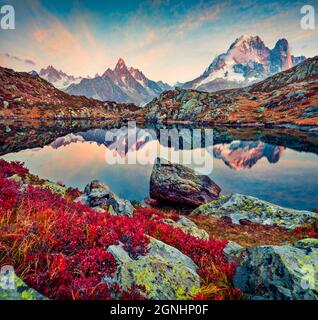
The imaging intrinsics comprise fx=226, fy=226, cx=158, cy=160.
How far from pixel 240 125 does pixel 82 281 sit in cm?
11617

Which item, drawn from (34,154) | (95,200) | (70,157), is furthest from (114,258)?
(34,154)

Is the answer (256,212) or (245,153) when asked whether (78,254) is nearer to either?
(256,212)

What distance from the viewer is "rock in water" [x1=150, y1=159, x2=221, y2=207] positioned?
2344 centimetres

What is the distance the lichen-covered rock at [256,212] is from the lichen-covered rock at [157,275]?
1197cm

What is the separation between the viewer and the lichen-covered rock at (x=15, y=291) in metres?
4.20

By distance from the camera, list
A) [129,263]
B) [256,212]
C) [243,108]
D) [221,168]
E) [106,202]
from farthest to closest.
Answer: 1. [243,108]
2. [221,168]
3. [256,212]
4. [106,202]
5. [129,263]

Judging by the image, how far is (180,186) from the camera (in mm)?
23734

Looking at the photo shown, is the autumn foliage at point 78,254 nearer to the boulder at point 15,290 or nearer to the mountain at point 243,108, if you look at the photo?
the boulder at point 15,290

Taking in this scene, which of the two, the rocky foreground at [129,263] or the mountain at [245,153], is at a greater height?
the mountain at [245,153]

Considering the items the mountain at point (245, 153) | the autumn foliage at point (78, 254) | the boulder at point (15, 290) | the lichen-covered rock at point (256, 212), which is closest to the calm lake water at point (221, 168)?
the mountain at point (245, 153)

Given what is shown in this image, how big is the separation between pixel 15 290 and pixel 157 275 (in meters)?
3.13

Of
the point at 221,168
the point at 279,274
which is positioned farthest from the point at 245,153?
the point at 279,274

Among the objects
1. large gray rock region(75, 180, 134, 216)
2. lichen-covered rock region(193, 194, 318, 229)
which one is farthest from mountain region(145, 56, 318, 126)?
large gray rock region(75, 180, 134, 216)

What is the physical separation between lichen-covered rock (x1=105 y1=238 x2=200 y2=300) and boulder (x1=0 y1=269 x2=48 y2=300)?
1594 millimetres
